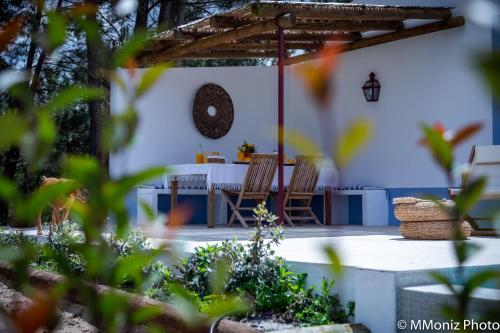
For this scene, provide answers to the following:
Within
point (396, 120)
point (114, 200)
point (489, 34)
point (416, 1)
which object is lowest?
point (114, 200)

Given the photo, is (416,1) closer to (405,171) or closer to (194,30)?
(405,171)

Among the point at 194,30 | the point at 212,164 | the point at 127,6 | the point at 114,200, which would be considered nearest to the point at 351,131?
the point at 114,200

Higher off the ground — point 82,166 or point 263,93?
point 263,93

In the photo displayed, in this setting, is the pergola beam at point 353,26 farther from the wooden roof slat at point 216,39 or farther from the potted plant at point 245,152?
the potted plant at point 245,152

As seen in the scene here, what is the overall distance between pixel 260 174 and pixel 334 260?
817 centimetres

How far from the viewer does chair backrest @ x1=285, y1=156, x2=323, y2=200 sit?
29.2ft

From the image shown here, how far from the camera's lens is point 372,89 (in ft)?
32.6

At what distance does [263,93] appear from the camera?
436 inches

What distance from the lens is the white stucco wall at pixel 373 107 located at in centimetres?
883

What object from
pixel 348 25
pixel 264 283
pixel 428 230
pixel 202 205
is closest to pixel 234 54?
pixel 348 25

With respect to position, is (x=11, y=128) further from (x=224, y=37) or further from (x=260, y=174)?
(x=224, y=37)

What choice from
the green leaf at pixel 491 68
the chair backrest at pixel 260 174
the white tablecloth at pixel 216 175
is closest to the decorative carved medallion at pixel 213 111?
the white tablecloth at pixel 216 175

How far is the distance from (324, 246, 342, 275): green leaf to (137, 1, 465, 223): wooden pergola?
244 inches

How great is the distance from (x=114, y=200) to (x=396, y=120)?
366 inches
